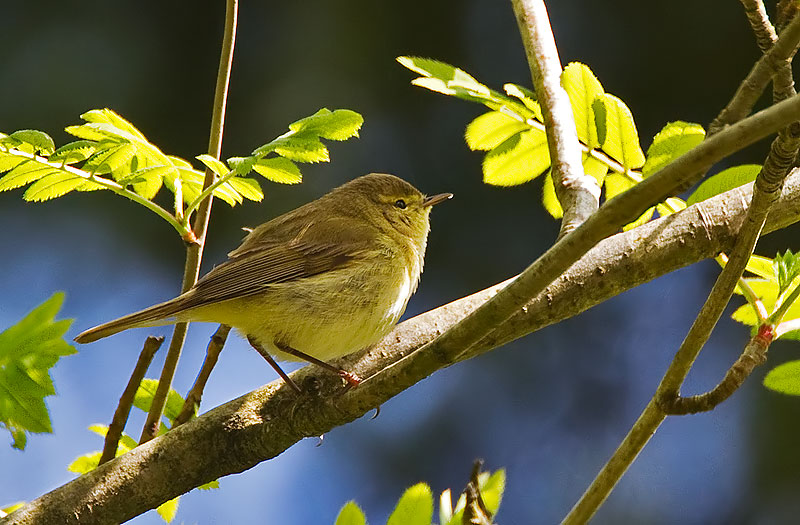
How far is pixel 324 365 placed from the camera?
2607 mm

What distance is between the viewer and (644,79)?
554 centimetres

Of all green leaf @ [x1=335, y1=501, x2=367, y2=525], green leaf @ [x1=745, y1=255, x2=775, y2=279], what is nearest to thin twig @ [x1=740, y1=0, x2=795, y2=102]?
green leaf @ [x1=745, y1=255, x2=775, y2=279]

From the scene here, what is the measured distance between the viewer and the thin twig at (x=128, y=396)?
6.71 feet

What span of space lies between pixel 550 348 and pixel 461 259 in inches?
33.8

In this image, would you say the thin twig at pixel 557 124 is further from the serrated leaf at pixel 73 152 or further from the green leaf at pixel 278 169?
the serrated leaf at pixel 73 152

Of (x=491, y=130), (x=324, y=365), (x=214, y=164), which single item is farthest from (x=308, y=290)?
(x=214, y=164)

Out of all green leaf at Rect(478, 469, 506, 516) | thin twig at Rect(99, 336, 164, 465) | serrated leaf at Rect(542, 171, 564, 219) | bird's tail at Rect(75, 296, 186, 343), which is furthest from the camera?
bird's tail at Rect(75, 296, 186, 343)

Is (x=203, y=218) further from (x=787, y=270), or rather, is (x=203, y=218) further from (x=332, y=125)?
(x=787, y=270)

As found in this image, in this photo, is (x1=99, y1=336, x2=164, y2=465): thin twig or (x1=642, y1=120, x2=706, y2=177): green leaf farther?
(x1=642, y1=120, x2=706, y2=177): green leaf

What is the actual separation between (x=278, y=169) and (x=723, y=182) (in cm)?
114

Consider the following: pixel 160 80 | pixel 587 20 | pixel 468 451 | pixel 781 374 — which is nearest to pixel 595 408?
pixel 468 451

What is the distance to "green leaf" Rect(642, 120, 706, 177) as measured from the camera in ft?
7.29

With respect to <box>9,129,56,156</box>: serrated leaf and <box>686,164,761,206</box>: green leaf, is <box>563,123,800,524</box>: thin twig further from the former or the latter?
<box>9,129,56,156</box>: serrated leaf

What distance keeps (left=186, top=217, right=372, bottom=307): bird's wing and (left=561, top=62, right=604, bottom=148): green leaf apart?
1167 mm
